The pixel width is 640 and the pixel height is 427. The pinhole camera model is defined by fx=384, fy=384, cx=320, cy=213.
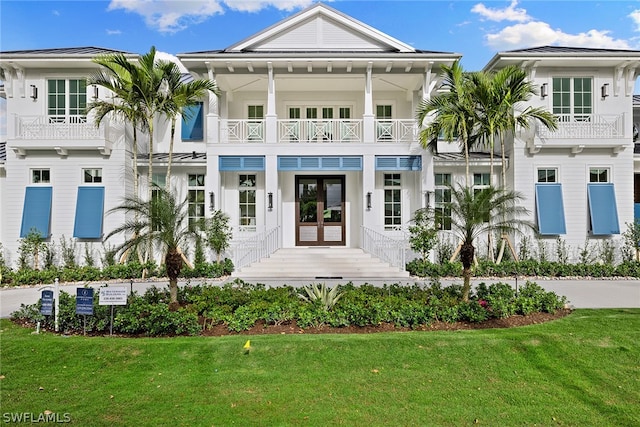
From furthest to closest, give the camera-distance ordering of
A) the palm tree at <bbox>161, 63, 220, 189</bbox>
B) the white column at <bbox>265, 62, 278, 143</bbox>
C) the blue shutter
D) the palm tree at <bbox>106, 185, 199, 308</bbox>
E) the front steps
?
the blue shutter
the white column at <bbox>265, 62, 278, 143</bbox>
the palm tree at <bbox>161, 63, 220, 189</bbox>
the front steps
the palm tree at <bbox>106, 185, 199, 308</bbox>

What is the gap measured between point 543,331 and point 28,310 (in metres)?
9.53

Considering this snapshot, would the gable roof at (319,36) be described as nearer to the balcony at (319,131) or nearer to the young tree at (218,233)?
the balcony at (319,131)

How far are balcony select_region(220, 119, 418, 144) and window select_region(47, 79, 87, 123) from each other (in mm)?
5604

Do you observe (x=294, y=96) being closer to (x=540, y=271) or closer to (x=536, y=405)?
(x=540, y=271)

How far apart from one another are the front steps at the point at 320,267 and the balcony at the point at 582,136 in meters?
7.62

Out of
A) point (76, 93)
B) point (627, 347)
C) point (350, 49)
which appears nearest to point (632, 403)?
point (627, 347)

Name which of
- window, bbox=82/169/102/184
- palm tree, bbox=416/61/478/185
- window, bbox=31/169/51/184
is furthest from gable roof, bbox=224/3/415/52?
window, bbox=31/169/51/184

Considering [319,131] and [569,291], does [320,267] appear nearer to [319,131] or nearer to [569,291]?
[319,131]

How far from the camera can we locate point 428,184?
46.6 ft

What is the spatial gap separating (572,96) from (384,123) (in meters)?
7.38

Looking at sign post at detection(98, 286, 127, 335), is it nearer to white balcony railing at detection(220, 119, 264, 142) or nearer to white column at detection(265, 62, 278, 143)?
white column at detection(265, 62, 278, 143)

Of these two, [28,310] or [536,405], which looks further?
[28,310]

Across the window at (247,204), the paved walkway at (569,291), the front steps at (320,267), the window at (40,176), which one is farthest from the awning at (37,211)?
the front steps at (320,267)

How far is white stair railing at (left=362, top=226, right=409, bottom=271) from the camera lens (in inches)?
513
